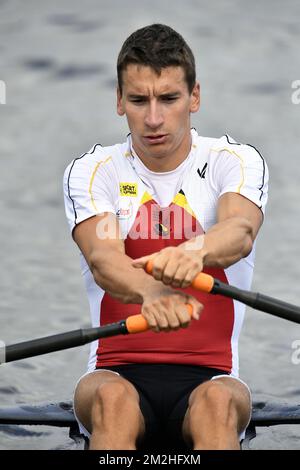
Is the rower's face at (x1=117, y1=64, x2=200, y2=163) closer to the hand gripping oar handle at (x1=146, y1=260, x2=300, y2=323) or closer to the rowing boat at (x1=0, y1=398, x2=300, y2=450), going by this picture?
the hand gripping oar handle at (x1=146, y1=260, x2=300, y2=323)

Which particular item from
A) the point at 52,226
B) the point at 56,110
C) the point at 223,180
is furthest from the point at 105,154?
the point at 56,110

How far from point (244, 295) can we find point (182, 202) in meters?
0.57

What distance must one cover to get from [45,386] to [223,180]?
2.30 metres

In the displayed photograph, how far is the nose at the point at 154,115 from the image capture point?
4.33 metres

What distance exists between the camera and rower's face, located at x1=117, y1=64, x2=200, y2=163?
14.2 feet

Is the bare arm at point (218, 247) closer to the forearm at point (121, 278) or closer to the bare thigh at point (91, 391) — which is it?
the forearm at point (121, 278)

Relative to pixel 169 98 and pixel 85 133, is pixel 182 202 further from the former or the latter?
pixel 85 133

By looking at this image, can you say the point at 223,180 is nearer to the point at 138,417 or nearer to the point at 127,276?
the point at 127,276

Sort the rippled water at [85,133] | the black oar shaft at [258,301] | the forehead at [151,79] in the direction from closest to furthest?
the black oar shaft at [258,301]
the forehead at [151,79]
the rippled water at [85,133]

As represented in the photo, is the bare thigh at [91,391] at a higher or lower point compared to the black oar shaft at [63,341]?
lower

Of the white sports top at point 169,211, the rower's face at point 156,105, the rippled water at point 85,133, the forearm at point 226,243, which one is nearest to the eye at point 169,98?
the rower's face at point 156,105

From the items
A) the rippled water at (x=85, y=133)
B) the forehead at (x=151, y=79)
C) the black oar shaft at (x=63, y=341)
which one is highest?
the rippled water at (x=85, y=133)

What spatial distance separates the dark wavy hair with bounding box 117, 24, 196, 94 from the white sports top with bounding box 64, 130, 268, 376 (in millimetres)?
306

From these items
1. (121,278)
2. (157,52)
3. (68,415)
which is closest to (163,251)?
(121,278)
